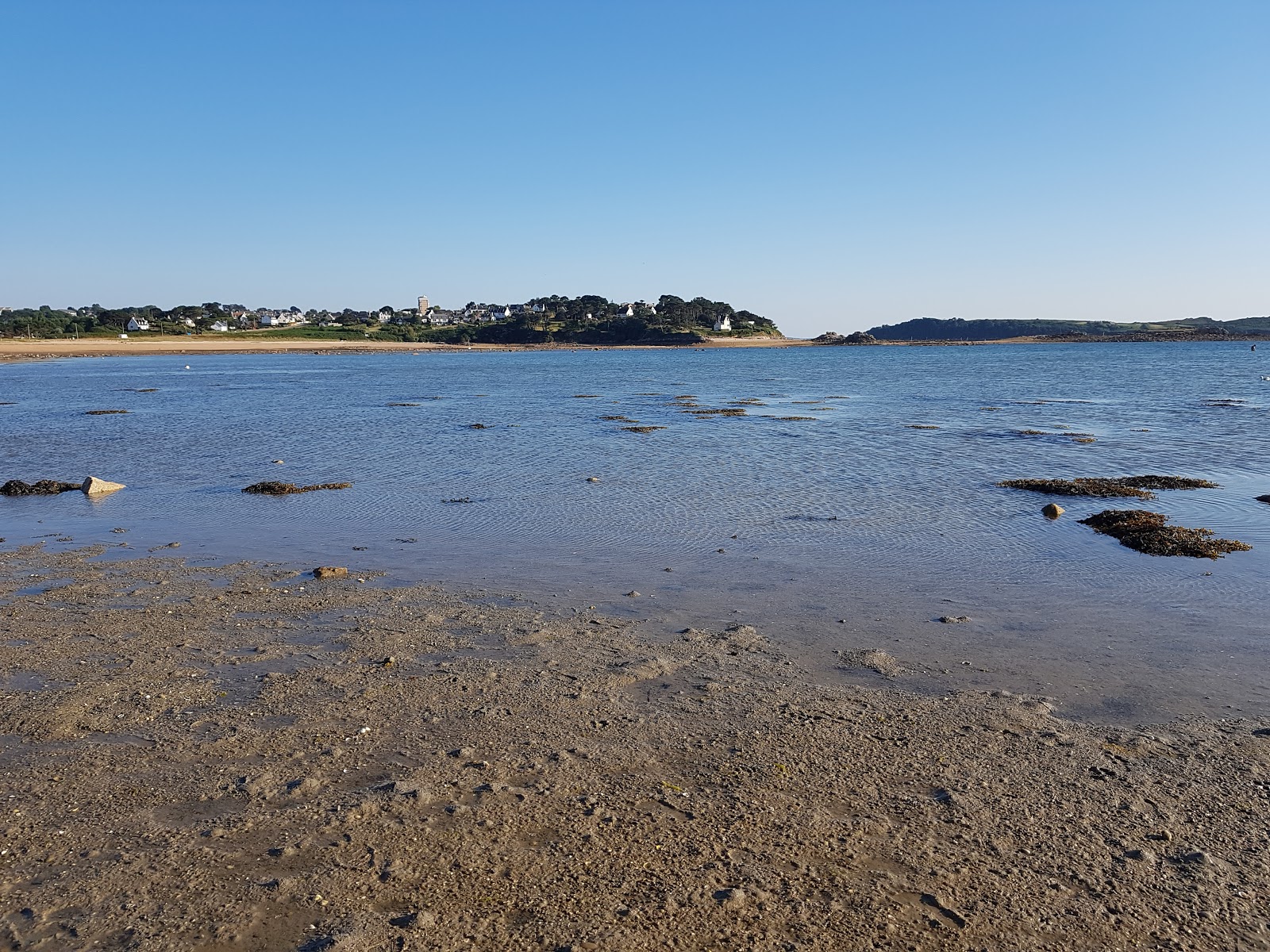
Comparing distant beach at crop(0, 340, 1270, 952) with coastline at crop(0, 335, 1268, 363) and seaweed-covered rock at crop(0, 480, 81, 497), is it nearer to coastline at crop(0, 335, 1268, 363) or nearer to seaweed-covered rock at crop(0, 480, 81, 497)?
seaweed-covered rock at crop(0, 480, 81, 497)

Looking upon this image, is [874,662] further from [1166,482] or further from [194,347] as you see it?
[194,347]

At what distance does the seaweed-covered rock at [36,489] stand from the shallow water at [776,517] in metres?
0.41

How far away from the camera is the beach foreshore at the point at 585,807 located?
468 centimetres

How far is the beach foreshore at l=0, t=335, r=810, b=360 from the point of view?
12116 centimetres

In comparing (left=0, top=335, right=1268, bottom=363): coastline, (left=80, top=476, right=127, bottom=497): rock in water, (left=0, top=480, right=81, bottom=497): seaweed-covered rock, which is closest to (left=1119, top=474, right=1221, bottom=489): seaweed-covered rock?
(left=80, top=476, right=127, bottom=497): rock in water

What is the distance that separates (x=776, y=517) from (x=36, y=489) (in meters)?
16.2

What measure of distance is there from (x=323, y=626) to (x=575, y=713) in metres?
3.80

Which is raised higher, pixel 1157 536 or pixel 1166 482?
pixel 1157 536

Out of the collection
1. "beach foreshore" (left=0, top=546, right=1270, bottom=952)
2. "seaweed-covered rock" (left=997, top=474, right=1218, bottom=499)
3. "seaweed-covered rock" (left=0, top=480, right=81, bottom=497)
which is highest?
"beach foreshore" (left=0, top=546, right=1270, bottom=952)

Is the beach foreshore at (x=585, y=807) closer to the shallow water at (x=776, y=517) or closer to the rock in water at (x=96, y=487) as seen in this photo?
the shallow water at (x=776, y=517)

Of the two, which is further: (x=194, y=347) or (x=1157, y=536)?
(x=194, y=347)

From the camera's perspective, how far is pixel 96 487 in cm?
1897

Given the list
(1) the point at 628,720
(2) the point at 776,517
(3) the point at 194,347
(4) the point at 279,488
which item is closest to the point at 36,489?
(4) the point at 279,488

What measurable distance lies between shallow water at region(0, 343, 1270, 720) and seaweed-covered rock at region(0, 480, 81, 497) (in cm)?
41
